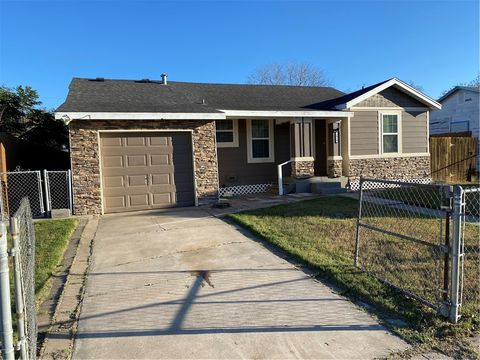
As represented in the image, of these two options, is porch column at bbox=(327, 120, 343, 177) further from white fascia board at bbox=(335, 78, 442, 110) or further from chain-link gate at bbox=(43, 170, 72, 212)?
chain-link gate at bbox=(43, 170, 72, 212)

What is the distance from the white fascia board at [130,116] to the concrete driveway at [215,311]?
471cm

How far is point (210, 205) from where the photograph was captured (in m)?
11.0

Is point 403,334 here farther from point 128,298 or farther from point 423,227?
point 423,227

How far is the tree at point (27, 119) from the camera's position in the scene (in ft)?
58.7

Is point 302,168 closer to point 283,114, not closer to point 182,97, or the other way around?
point 283,114

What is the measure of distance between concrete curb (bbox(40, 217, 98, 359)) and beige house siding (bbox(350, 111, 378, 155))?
1091 cm

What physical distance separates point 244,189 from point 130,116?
541 cm

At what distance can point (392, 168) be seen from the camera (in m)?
14.8

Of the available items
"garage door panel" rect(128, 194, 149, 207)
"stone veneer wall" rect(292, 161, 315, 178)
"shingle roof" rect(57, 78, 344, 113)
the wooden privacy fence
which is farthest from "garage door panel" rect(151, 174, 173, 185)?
the wooden privacy fence

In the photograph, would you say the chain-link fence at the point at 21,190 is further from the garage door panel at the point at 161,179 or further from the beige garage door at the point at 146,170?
the garage door panel at the point at 161,179

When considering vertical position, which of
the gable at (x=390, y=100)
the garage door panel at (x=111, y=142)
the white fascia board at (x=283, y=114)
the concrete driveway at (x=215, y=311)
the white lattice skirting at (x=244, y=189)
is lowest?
the concrete driveway at (x=215, y=311)

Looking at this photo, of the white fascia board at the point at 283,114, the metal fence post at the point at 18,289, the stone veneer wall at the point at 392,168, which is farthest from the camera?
the stone veneer wall at the point at 392,168

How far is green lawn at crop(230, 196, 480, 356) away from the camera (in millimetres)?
3426

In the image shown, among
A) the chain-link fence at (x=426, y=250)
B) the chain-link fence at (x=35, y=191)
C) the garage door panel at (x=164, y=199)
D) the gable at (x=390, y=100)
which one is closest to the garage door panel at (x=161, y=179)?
the garage door panel at (x=164, y=199)
